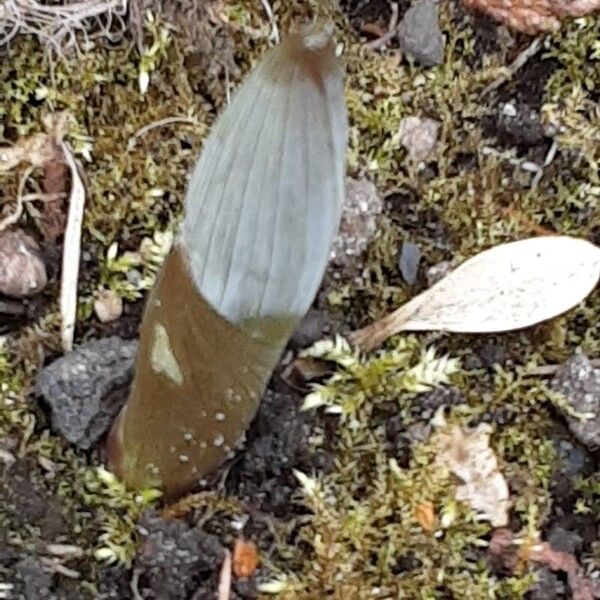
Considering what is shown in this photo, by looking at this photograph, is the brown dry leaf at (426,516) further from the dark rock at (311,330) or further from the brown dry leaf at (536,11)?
the brown dry leaf at (536,11)

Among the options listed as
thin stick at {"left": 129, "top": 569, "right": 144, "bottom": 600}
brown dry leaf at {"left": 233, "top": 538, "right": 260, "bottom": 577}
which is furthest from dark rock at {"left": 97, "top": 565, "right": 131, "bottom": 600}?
brown dry leaf at {"left": 233, "top": 538, "right": 260, "bottom": 577}

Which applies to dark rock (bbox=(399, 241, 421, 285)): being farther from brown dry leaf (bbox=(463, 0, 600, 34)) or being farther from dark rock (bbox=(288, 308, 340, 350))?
brown dry leaf (bbox=(463, 0, 600, 34))

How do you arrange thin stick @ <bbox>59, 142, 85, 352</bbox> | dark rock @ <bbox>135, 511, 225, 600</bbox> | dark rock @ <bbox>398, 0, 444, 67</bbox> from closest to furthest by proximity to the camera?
dark rock @ <bbox>135, 511, 225, 600</bbox> → thin stick @ <bbox>59, 142, 85, 352</bbox> → dark rock @ <bbox>398, 0, 444, 67</bbox>

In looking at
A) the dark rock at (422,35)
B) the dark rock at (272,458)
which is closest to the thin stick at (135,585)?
the dark rock at (272,458)

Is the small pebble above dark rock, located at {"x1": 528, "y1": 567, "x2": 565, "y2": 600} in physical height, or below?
above

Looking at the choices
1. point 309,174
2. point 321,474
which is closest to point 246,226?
point 309,174

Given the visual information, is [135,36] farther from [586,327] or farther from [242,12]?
[586,327]

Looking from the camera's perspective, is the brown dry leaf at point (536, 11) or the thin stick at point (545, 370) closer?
the thin stick at point (545, 370)

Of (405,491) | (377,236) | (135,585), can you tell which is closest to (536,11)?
(377,236)
